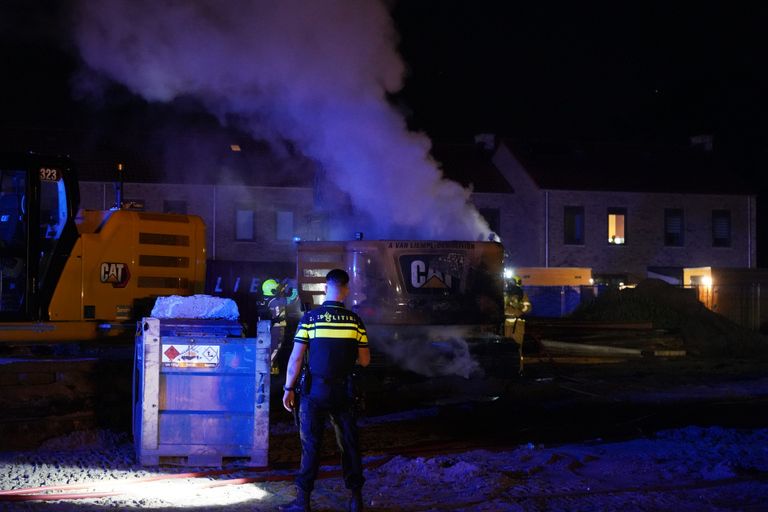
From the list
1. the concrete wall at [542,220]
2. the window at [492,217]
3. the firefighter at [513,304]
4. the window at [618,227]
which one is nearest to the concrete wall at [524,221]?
the concrete wall at [542,220]

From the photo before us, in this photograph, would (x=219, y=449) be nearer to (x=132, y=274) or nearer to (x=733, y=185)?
(x=132, y=274)

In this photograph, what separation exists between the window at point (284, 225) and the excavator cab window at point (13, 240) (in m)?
25.0

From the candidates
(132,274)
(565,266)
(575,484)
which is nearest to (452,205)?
(132,274)

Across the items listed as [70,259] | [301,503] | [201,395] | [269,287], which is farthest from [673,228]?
[301,503]

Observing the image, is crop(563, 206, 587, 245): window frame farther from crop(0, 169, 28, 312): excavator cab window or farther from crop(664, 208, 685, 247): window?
crop(0, 169, 28, 312): excavator cab window

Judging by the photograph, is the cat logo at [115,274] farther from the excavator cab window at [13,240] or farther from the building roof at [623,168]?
the building roof at [623,168]

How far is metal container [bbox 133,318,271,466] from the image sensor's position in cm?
→ 810

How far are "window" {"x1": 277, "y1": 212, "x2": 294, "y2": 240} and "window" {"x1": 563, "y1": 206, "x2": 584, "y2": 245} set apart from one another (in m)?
12.0

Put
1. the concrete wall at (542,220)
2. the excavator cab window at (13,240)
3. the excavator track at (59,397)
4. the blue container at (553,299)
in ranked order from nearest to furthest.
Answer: the excavator track at (59,397) → the excavator cab window at (13,240) → the blue container at (553,299) → the concrete wall at (542,220)

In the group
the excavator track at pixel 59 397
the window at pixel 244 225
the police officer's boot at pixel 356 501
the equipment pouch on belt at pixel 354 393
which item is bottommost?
the police officer's boot at pixel 356 501

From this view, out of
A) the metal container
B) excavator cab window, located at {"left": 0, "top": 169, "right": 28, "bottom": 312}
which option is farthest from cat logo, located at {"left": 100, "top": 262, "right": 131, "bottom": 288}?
the metal container

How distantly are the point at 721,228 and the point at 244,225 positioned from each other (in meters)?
21.9

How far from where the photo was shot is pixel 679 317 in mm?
24969

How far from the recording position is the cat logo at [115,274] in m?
12.4
